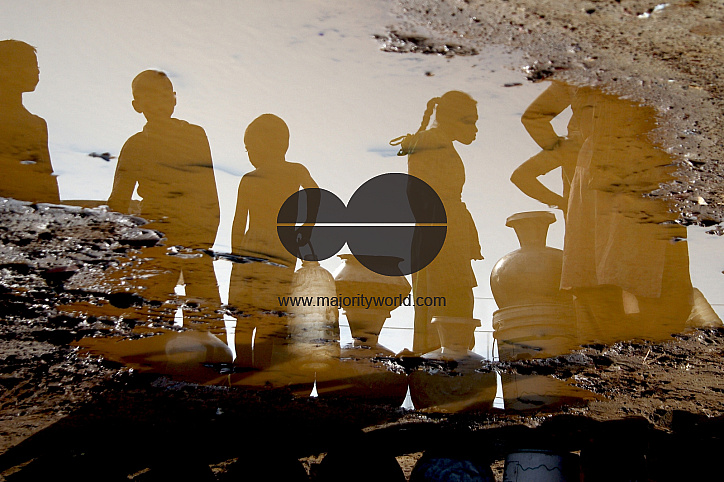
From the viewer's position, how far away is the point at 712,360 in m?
2.32

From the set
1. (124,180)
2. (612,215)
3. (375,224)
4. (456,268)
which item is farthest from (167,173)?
(612,215)

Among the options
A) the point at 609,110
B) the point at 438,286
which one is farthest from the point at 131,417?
the point at 609,110

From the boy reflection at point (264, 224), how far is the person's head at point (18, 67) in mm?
568

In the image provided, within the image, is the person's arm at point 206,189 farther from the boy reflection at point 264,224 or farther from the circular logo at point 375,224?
the circular logo at point 375,224

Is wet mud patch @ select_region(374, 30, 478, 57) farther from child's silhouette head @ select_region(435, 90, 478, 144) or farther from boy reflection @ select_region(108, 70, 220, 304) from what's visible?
boy reflection @ select_region(108, 70, 220, 304)

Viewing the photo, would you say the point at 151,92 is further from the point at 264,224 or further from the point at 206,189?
the point at 264,224

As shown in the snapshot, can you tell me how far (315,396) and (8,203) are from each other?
150 centimetres

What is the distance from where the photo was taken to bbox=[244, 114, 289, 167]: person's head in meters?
1.64

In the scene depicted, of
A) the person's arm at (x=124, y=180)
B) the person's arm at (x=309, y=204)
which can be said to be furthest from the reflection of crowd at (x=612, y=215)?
the person's arm at (x=124, y=180)

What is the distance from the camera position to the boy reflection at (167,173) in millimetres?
1505

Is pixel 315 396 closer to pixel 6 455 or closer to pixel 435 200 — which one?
pixel 435 200

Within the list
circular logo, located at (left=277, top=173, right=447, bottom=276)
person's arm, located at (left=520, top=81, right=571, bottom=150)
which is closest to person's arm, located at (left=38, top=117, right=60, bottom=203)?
circular logo, located at (left=277, top=173, right=447, bottom=276)

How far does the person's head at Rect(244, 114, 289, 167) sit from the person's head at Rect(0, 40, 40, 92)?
566mm

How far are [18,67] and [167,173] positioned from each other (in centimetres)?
45
